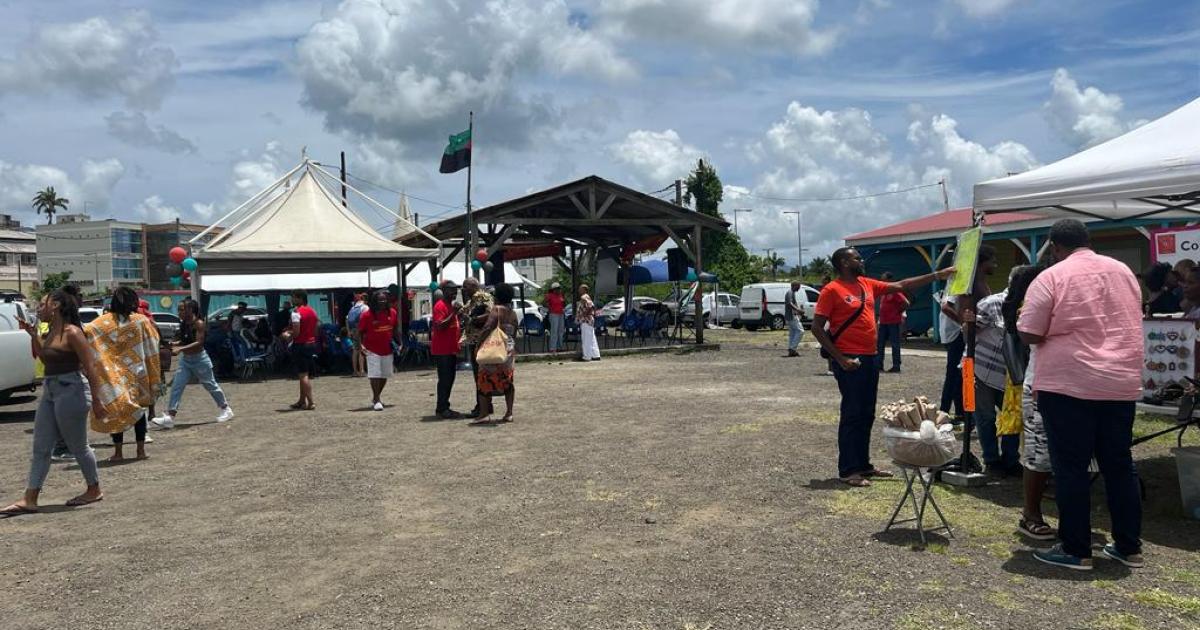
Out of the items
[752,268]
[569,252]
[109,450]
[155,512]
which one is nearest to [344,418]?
[109,450]

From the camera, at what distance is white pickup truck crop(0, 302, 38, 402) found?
11.2 metres

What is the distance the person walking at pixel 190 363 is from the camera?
9602 mm

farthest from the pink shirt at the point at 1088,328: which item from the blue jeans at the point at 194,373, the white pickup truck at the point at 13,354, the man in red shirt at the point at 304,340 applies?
the white pickup truck at the point at 13,354

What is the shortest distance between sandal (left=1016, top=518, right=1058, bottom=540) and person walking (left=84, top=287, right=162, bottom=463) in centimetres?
660

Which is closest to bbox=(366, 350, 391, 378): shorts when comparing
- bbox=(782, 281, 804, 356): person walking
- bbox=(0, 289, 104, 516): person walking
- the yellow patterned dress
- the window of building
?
the yellow patterned dress

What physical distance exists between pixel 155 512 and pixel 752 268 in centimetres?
4760

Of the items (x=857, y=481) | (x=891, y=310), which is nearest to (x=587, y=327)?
(x=891, y=310)

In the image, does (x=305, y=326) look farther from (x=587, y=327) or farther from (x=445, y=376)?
(x=587, y=327)

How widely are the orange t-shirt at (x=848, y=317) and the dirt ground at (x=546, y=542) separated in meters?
1.00

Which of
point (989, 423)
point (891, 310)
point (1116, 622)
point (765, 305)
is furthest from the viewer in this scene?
point (765, 305)

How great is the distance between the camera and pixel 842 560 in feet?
14.9

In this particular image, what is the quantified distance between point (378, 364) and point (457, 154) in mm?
A: 8935

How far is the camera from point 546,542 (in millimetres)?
5031

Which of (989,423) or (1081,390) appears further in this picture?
(989,423)
